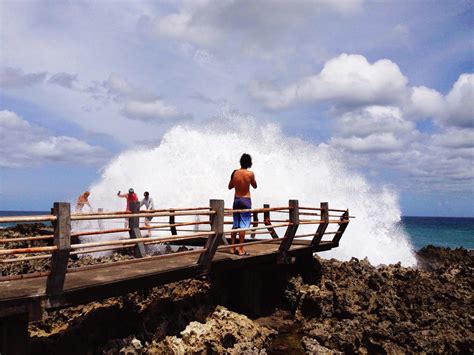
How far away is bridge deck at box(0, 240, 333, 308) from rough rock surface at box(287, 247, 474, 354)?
6.36ft

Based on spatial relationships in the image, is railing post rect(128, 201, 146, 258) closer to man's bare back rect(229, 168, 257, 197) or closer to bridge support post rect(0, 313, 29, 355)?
man's bare back rect(229, 168, 257, 197)

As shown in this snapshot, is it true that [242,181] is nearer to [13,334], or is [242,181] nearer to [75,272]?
[75,272]

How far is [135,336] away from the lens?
744 cm

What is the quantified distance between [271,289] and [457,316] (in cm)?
373

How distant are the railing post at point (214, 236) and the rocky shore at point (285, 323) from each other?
3.57 ft

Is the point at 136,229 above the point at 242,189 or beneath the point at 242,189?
beneath

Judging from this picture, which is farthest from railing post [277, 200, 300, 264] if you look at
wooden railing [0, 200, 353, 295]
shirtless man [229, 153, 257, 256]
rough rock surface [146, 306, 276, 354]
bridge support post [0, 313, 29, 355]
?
bridge support post [0, 313, 29, 355]

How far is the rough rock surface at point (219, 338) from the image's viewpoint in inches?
277

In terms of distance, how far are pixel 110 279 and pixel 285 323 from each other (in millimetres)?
4129

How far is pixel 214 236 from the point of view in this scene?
7.02 m

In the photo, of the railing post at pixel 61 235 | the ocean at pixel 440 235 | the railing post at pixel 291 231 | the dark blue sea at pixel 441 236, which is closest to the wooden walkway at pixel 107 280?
the railing post at pixel 61 235

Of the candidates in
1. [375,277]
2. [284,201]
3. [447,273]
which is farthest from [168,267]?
[284,201]

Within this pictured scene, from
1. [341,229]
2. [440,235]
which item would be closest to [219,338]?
[341,229]

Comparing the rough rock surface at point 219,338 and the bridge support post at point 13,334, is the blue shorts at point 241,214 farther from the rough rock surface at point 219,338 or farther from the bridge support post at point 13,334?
the bridge support post at point 13,334
